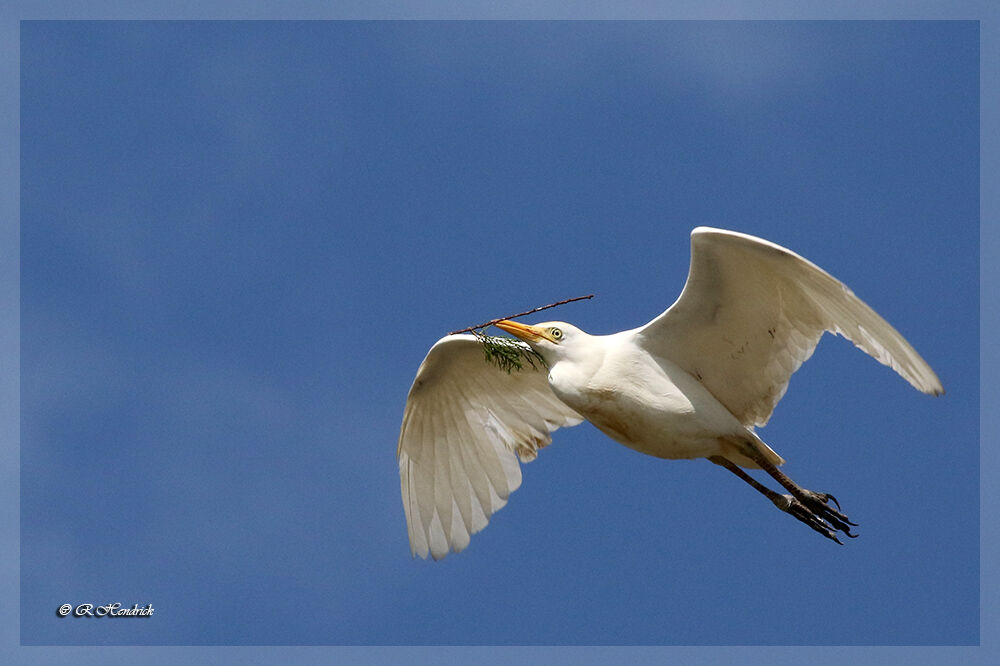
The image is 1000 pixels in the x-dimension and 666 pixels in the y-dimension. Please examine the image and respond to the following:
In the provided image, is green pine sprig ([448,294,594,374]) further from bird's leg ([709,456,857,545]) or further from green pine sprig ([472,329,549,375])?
bird's leg ([709,456,857,545])

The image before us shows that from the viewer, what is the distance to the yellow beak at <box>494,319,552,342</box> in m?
16.8

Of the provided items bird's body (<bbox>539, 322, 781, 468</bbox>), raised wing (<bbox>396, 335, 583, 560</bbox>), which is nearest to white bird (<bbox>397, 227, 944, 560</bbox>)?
bird's body (<bbox>539, 322, 781, 468</bbox>)

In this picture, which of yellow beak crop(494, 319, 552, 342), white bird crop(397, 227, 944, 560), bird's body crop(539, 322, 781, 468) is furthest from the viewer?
yellow beak crop(494, 319, 552, 342)

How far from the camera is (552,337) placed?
16797mm

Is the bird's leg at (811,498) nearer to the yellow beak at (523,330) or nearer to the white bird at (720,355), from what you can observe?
the white bird at (720,355)

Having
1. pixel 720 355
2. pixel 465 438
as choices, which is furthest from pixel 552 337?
pixel 465 438

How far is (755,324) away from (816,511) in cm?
223

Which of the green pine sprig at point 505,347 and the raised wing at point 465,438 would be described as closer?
the green pine sprig at point 505,347

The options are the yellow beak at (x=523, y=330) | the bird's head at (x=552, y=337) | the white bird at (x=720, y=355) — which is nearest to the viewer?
the white bird at (x=720, y=355)

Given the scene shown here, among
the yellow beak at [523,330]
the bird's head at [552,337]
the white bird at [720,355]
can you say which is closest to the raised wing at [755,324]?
the white bird at [720,355]

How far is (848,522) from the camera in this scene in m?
16.4

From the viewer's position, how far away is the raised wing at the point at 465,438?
62.3ft

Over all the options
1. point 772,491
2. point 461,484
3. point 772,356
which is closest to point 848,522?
point 772,491

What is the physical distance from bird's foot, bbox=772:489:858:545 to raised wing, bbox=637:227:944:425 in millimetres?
993
